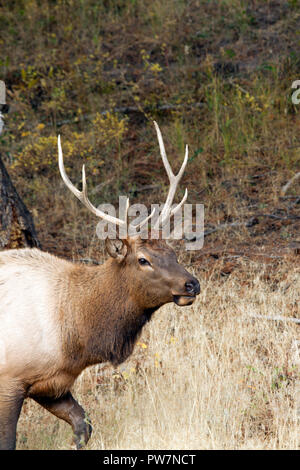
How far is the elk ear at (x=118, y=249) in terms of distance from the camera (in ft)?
17.0

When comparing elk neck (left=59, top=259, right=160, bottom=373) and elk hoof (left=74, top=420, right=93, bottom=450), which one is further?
elk hoof (left=74, top=420, right=93, bottom=450)

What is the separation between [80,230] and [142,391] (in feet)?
11.4

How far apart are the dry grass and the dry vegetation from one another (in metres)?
0.02

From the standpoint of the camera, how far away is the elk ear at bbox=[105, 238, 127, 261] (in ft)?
17.0

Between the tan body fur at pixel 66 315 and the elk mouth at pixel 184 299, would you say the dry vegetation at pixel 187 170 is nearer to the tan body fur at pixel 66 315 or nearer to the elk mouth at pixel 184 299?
the tan body fur at pixel 66 315

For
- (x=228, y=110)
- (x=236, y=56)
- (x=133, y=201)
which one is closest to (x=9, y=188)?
(x=133, y=201)

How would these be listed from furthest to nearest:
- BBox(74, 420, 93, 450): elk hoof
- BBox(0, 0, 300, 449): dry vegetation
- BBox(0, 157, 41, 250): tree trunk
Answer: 1. BBox(0, 157, 41, 250): tree trunk
2. BBox(0, 0, 300, 449): dry vegetation
3. BBox(74, 420, 93, 450): elk hoof

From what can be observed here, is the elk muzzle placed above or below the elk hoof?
above

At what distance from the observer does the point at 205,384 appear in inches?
225

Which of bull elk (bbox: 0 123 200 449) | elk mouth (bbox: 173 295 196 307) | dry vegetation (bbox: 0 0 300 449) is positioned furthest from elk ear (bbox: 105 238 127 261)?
dry vegetation (bbox: 0 0 300 449)

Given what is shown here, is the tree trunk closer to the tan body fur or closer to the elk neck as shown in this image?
the tan body fur

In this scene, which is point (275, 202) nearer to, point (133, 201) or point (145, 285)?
point (133, 201)

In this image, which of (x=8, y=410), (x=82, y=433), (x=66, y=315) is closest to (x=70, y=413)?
(x=82, y=433)

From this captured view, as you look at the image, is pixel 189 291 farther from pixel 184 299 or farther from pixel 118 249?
pixel 118 249
